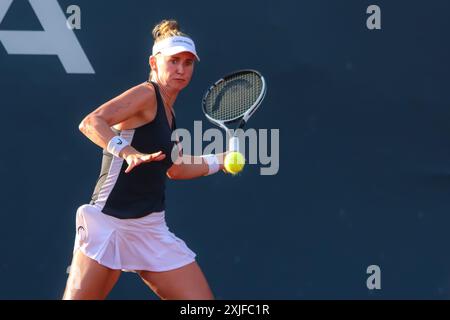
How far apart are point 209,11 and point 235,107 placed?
978 mm

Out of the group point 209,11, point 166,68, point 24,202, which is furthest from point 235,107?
point 24,202

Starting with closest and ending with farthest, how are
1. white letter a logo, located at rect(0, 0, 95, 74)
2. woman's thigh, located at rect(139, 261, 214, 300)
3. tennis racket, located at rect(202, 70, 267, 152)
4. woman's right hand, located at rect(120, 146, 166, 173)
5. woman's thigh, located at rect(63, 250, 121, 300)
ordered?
woman's right hand, located at rect(120, 146, 166, 173)
woman's thigh, located at rect(63, 250, 121, 300)
woman's thigh, located at rect(139, 261, 214, 300)
tennis racket, located at rect(202, 70, 267, 152)
white letter a logo, located at rect(0, 0, 95, 74)

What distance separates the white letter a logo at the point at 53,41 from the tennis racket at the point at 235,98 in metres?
0.95

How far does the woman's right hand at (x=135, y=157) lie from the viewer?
3.28m

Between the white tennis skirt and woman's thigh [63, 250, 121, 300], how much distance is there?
23 mm

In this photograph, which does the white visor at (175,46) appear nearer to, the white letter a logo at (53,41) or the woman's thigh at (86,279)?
the woman's thigh at (86,279)

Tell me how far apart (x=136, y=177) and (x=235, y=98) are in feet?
1.93

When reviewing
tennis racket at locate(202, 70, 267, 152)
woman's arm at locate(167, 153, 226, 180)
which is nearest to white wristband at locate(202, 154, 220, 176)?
woman's arm at locate(167, 153, 226, 180)

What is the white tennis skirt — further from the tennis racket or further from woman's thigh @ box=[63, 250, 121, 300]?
the tennis racket

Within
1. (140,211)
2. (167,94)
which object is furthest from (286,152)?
(140,211)

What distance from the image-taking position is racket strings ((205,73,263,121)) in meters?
4.12

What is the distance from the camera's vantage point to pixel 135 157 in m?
3.35

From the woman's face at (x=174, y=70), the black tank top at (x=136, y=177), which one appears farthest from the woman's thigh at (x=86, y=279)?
the woman's face at (x=174, y=70)

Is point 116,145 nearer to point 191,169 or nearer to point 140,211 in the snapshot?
point 140,211
